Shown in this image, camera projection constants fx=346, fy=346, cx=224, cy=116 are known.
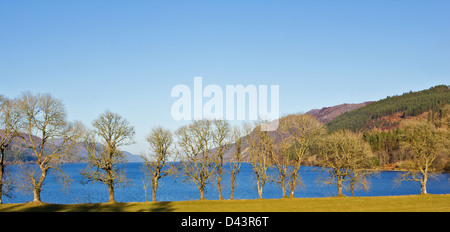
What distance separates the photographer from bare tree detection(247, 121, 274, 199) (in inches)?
1923

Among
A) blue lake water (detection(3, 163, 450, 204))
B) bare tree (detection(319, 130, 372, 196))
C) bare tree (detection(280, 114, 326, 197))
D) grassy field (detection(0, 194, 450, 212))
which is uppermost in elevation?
bare tree (detection(280, 114, 326, 197))

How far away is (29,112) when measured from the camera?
129 ft

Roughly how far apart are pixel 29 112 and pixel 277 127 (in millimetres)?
31135

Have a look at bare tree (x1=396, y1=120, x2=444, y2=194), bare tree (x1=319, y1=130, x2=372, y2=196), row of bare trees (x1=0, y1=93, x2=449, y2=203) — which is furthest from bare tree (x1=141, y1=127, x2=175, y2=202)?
bare tree (x1=396, y1=120, x2=444, y2=194)

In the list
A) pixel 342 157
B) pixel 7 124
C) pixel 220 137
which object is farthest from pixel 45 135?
pixel 342 157

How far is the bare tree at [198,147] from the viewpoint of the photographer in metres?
47.4

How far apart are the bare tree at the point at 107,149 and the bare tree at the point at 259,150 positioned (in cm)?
1670

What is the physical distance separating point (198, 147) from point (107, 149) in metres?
12.0

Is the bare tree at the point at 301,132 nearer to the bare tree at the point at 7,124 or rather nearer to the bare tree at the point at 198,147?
the bare tree at the point at 198,147

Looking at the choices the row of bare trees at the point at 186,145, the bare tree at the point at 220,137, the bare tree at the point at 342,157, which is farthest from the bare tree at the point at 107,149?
the bare tree at the point at 342,157

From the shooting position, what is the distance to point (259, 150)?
50062 millimetres

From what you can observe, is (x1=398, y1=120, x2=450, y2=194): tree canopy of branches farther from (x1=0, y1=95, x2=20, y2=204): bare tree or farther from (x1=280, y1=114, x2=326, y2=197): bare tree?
(x1=0, y1=95, x2=20, y2=204): bare tree
